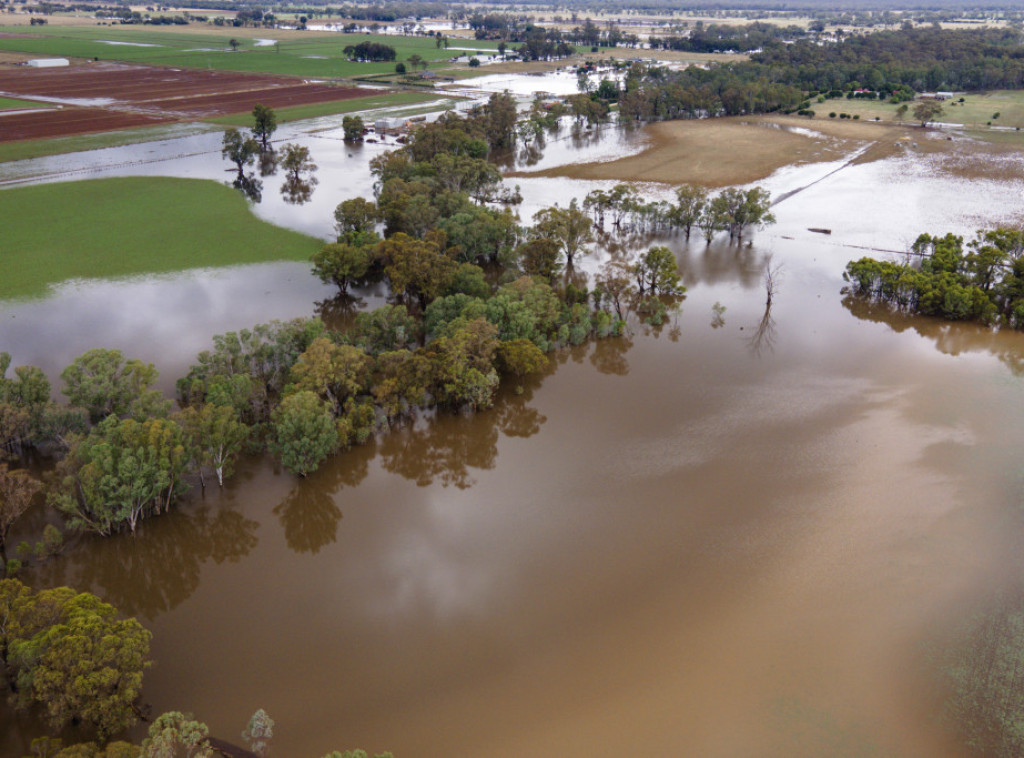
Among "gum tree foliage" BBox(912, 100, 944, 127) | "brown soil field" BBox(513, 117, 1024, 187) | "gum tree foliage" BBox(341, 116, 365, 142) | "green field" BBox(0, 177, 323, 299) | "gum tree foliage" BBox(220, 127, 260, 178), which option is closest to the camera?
"green field" BBox(0, 177, 323, 299)

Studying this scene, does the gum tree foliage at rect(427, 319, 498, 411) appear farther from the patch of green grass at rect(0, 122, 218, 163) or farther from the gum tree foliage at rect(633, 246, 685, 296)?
the patch of green grass at rect(0, 122, 218, 163)

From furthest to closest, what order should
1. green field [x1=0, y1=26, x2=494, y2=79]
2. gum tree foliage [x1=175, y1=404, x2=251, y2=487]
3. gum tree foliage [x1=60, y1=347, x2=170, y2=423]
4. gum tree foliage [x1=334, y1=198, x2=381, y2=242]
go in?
1. green field [x1=0, y1=26, x2=494, y2=79]
2. gum tree foliage [x1=334, y1=198, x2=381, y2=242]
3. gum tree foliage [x1=60, y1=347, x2=170, y2=423]
4. gum tree foliage [x1=175, y1=404, x2=251, y2=487]

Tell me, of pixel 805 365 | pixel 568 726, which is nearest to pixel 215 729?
pixel 568 726

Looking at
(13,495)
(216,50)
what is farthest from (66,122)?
(13,495)

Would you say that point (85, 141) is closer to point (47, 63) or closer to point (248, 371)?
point (248, 371)

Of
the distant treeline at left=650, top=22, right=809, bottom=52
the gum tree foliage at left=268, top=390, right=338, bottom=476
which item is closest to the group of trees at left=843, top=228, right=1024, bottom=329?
the gum tree foliage at left=268, top=390, right=338, bottom=476

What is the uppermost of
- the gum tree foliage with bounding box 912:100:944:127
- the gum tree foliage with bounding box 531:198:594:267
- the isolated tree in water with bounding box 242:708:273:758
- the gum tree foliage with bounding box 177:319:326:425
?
the gum tree foliage with bounding box 912:100:944:127

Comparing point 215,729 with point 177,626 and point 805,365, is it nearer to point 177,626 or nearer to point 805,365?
point 177,626
